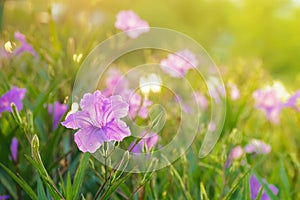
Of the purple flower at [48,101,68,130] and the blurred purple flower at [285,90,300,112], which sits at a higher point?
the purple flower at [48,101,68,130]

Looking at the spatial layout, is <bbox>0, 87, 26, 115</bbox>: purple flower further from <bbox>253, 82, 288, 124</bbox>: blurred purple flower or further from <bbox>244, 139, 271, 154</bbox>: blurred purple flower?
<bbox>253, 82, 288, 124</bbox>: blurred purple flower

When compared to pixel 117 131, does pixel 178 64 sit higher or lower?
higher

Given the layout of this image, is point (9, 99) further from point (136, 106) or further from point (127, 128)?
point (127, 128)

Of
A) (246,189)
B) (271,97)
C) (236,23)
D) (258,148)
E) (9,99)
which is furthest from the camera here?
(236,23)

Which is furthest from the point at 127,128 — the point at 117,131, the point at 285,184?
the point at 285,184

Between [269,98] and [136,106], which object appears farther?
[269,98]

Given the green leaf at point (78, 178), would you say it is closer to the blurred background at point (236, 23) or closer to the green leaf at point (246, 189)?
the green leaf at point (246, 189)

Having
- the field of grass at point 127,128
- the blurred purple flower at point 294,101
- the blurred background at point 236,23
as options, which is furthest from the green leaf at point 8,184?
the blurred background at point 236,23

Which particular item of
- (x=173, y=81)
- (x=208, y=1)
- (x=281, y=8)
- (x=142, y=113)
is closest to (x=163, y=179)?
(x=142, y=113)

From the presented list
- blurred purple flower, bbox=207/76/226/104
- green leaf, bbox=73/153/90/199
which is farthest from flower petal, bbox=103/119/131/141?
blurred purple flower, bbox=207/76/226/104
